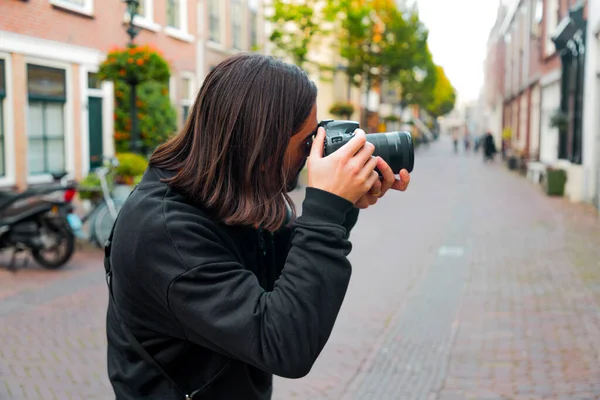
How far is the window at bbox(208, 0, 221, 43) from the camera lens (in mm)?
19359

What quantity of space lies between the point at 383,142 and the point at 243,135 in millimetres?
322

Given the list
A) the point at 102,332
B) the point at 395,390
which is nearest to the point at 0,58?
the point at 102,332

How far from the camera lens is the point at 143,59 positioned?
34.1 ft

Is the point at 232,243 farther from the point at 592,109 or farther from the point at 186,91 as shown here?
the point at 186,91

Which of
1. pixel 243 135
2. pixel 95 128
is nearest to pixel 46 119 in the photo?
pixel 95 128

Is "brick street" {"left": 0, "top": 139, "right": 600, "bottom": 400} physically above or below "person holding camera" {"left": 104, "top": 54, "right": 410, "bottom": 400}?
below

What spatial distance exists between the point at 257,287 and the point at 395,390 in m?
3.12

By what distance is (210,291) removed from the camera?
121 centimetres

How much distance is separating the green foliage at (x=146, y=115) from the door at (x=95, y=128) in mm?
324

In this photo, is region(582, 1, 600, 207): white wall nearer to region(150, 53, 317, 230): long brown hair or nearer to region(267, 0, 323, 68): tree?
region(267, 0, 323, 68): tree

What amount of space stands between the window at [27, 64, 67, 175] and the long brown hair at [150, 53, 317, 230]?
10.9 meters

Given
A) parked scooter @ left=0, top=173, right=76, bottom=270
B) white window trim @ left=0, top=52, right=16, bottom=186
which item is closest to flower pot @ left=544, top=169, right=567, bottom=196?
white window trim @ left=0, top=52, right=16, bottom=186

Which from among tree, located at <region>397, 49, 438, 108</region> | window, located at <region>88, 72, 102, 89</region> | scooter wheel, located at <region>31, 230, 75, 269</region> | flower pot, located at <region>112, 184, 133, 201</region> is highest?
tree, located at <region>397, 49, 438, 108</region>

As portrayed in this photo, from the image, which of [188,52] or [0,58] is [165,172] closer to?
[0,58]
